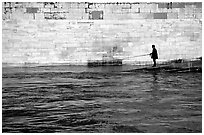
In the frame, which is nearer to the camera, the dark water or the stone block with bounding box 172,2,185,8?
the dark water

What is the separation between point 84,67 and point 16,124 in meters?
0.94

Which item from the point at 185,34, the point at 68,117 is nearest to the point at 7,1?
the point at 68,117

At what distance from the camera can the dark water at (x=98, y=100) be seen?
3.68 metres

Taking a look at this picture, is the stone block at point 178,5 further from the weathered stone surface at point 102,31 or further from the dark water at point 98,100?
the dark water at point 98,100

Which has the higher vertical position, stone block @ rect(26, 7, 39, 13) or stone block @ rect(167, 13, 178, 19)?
stone block @ rect(26, 7, 39, 13)

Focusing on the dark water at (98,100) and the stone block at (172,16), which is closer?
the dark water at (98,100)

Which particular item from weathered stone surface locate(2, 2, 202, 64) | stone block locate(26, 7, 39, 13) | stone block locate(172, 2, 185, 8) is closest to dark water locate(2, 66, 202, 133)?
weathered stone surface locate(2, 2, 202, 64)

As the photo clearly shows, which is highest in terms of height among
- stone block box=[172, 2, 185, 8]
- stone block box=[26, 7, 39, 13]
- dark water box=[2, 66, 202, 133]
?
stone block box=[172, 2, 185, 8]

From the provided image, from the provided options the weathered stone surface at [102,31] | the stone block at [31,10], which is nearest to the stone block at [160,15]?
the weathered stone surface at [102,31]

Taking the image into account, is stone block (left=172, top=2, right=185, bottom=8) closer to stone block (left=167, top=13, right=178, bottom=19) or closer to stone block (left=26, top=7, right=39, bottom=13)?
stone block (left=167, top=13, right=178, bottom=19)

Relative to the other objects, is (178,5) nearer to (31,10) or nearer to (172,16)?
(172,16)

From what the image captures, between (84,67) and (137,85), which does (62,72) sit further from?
(137,85)

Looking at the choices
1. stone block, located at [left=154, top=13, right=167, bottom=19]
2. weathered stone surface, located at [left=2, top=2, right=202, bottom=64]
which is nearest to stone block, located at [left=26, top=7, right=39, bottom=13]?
weathered stone surface, located at [left=2, top=2, right=202, bottom=64]

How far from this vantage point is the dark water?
368cm
